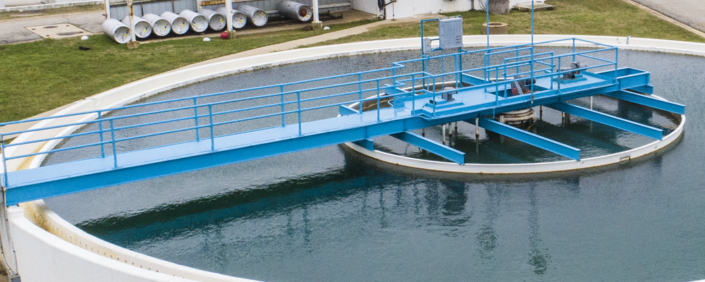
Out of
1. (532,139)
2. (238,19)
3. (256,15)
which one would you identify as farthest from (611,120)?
(256,15)

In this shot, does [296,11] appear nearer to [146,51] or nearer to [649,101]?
[146,51]

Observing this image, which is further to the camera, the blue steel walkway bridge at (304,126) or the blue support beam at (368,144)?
the blue support beam at (368,144)

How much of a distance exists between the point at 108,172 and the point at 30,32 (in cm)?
2022

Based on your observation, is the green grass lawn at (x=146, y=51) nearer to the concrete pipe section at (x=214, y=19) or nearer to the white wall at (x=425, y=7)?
the white wall at (x=425, y=7)

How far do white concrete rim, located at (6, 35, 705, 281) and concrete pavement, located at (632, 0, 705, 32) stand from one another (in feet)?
21.3

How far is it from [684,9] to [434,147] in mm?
22352

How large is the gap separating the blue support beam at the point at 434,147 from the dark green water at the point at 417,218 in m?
0.42

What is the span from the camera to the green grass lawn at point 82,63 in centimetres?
2269

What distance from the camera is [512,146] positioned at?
17.7 metres

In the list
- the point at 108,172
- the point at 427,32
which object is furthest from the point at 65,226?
the point at 427,32

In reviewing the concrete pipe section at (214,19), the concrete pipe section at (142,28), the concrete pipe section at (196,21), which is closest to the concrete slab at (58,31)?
the concrete pipe section at (142,28)

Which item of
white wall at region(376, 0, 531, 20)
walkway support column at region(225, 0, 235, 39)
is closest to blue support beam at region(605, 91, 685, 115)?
white wall at region(376, 0, 531, 20)

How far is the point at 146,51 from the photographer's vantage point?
27938mm

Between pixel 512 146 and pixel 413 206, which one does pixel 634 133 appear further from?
pixel 413 206
